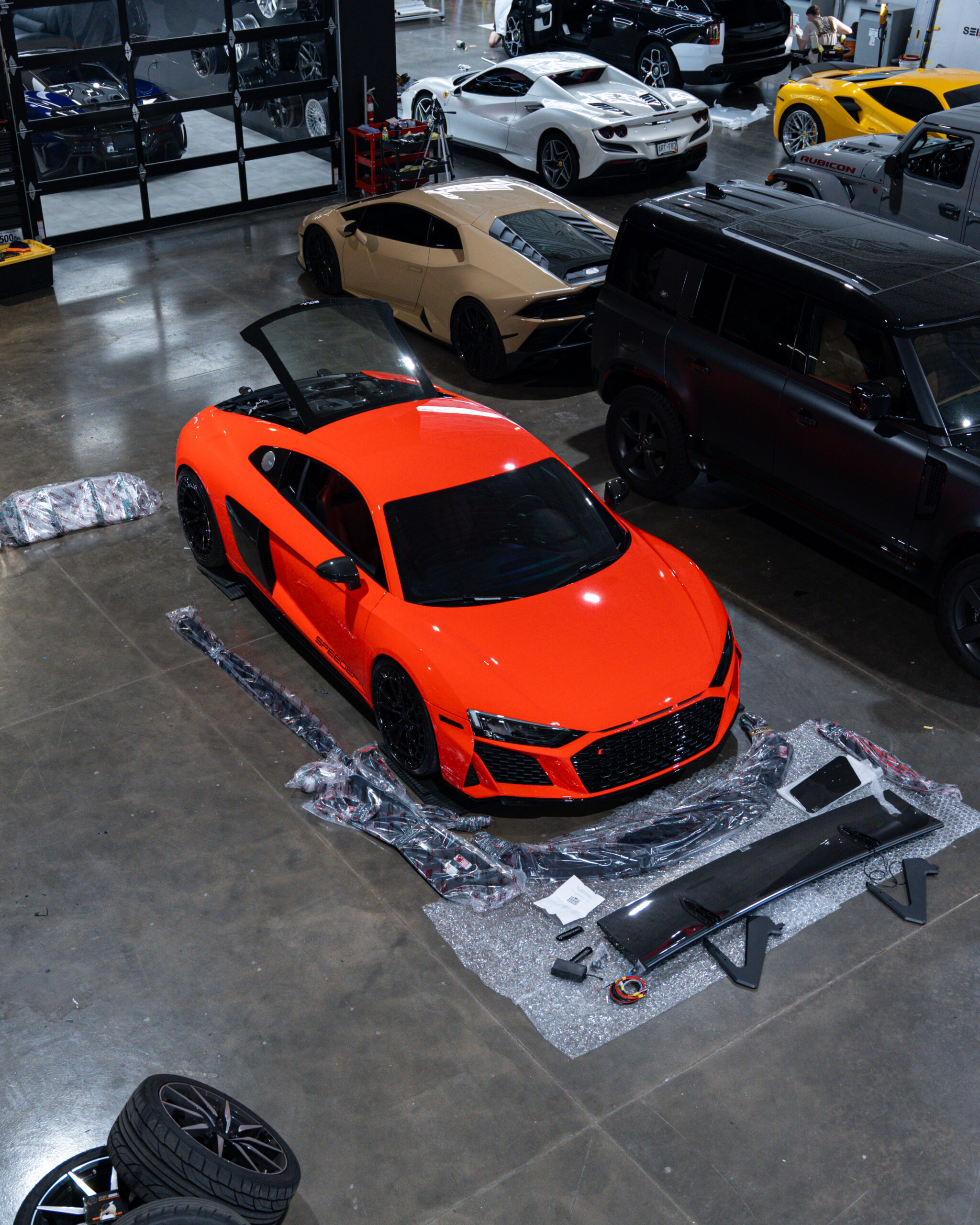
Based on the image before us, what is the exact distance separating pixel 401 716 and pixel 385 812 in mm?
468

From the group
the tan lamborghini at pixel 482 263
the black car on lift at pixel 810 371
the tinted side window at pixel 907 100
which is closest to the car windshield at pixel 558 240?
the tan lamborghini at pixel 482 263

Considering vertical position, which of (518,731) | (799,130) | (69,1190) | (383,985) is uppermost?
(799,130)

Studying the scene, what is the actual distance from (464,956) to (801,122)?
14069 millimetres

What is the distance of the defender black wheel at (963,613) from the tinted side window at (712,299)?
2.31m

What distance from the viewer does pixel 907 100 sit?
48.4 feet

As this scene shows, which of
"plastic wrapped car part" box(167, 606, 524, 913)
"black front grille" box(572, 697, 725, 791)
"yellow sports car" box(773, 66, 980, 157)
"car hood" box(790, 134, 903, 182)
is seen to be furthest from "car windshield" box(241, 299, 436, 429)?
"yellow sports car" box(773, 66, 980, 157)

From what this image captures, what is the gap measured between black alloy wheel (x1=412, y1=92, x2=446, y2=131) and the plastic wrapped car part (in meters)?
11.4

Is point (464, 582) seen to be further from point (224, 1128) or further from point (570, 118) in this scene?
point (570, 118)

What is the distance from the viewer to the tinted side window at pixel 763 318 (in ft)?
24.7

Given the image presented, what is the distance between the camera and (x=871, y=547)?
7.32m

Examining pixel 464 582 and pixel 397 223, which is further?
pixel 397 223

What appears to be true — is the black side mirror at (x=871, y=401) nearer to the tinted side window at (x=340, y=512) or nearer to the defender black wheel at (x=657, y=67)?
the tinted side window at (x=340, y=512)

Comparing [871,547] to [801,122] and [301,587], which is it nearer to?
[301,587]

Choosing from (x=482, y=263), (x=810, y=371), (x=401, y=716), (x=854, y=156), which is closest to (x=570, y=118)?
(x=854, y=156)
